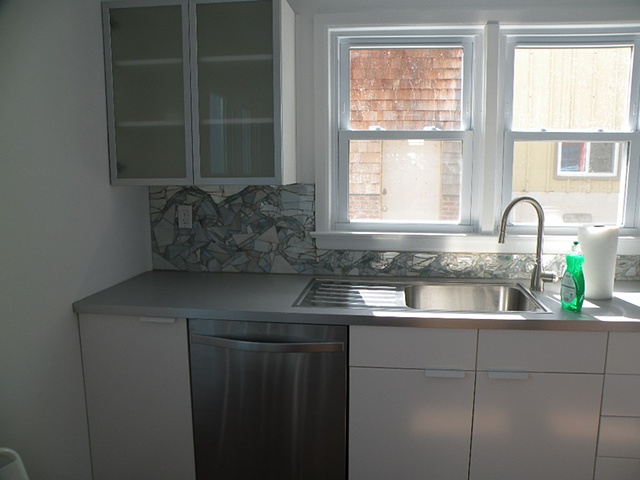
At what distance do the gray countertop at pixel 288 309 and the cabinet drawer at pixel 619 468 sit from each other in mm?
484

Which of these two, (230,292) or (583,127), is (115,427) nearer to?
(230,292)

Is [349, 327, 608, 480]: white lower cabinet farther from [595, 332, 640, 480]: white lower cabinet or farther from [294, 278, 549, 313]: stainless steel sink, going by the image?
[294, 278, 549, 313]: stainless steel sink

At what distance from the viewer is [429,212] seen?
2.54m

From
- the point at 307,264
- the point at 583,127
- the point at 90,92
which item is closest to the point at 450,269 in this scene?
the point at 307,264

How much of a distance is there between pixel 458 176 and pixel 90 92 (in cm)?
161

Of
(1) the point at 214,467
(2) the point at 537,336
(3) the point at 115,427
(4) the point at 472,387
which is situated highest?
(2) the point at 537,336

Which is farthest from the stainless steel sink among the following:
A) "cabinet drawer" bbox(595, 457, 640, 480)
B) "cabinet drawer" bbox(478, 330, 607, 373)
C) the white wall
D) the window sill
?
the white wall

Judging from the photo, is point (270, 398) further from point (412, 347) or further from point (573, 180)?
point (573, 180)

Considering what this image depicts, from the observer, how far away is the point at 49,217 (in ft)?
6.34

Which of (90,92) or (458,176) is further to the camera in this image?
(458,176)

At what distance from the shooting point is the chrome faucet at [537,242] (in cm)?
223

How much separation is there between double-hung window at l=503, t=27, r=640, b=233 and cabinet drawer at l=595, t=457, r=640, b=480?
0.98 metres

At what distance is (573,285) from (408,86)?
1.11 m

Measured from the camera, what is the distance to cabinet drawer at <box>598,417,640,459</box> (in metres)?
1.91
